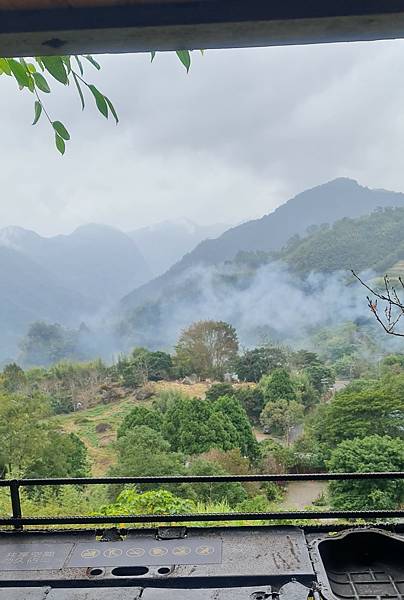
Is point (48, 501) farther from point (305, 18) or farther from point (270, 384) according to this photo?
point (305, 18)

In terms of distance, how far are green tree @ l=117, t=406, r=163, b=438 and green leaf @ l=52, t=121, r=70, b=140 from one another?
14128 mm

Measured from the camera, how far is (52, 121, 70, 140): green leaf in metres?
1.02

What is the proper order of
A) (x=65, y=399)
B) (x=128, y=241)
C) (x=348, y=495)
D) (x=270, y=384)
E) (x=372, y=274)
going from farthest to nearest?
(x=128, y=241) < (x=372, y=274) < (x=65, y=399) < (x=270, y=384) < (x=348, y=495)

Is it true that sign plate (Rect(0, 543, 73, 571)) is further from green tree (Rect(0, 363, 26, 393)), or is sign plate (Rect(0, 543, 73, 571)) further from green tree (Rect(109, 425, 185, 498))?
green tree (Rect(0, 363, 26, 393))

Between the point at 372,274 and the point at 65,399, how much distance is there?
13.4m

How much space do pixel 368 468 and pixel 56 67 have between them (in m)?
12.2

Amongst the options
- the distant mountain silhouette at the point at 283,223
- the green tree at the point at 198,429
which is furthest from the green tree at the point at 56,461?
the distant mountain silhouette at the point at 283,223

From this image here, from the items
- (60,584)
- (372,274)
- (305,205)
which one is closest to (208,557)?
(60,584)

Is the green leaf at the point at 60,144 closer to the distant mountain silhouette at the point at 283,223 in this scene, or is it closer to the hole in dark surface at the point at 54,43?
the hole in dark surface at the point at 54,43

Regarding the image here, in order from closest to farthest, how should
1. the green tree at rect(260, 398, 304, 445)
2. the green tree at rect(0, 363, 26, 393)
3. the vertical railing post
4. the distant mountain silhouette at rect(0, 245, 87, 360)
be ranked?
the vertical railing post → the green tree at rect(260, 398, 304, 445) → the green tree at rect(0, 363, 26, 393) → the distant mountain silhouette at rect(0, 245, 87, 360)

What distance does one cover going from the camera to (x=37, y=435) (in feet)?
44.3

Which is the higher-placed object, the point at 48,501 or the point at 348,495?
the point at 48,501

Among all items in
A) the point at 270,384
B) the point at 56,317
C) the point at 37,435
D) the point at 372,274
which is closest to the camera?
the point at 37,435

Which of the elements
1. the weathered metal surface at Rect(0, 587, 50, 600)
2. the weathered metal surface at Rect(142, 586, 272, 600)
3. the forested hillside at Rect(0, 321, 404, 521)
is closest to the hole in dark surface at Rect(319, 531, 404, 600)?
the weathered metal surface at Rect(142, 586, 272, 600)
